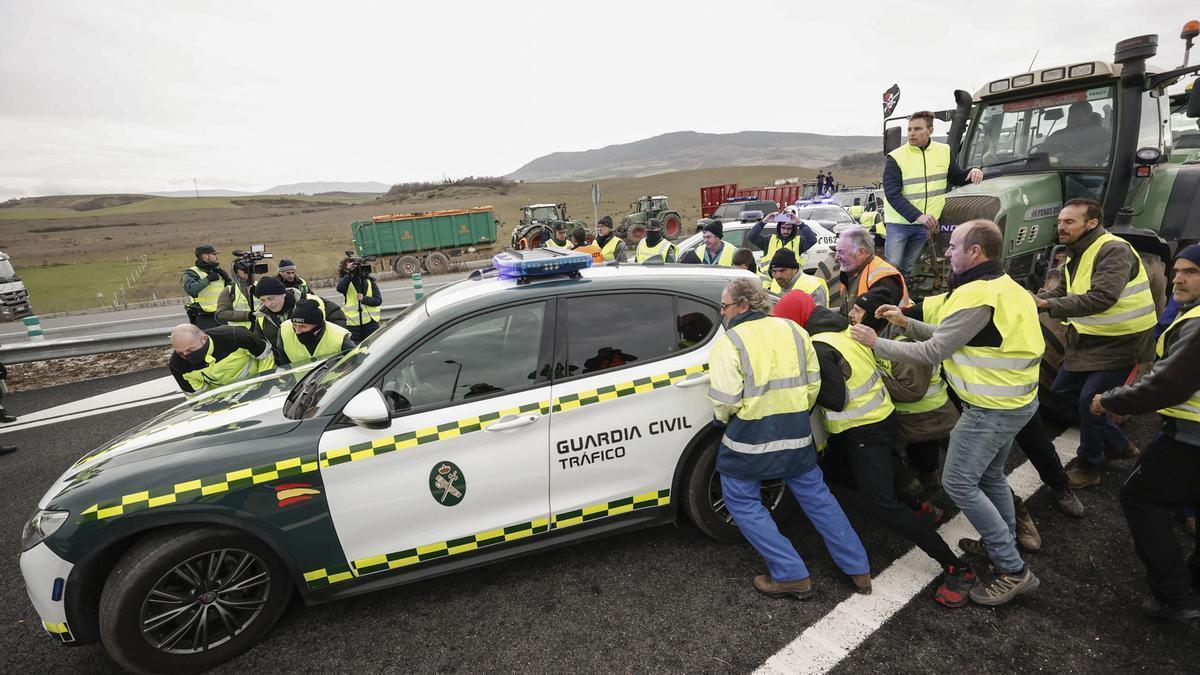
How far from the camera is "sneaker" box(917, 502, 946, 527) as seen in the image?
3.33m

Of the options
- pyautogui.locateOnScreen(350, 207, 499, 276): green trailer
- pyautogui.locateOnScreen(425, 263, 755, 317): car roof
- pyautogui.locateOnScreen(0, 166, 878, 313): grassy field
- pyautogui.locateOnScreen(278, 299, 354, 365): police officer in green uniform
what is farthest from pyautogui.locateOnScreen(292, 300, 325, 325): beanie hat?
pyautogui.locateOnScreen(0, 166, 878, 313): grassy field

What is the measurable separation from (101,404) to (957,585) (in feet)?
28.3

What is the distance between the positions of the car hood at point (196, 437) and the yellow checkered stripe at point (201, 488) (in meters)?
0.07

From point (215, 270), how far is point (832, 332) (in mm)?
7550

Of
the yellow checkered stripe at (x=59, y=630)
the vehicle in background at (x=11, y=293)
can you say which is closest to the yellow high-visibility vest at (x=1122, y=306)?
the yellow checkered stripe at (x=59, y=630)

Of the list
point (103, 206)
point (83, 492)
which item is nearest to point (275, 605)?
point (83, 492)

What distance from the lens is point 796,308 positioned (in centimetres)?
325

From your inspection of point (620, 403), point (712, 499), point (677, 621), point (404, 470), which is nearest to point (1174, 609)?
point (712, 499)

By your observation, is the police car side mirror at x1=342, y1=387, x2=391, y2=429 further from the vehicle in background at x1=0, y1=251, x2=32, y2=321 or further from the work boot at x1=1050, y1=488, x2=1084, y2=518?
the vehicle in background at x1=0, y1=251, x2=32, y2=321

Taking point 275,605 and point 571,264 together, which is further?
point 571,264

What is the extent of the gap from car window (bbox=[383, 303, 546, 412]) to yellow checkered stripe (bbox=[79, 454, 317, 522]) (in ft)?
1.74

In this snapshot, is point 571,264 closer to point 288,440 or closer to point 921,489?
point 288,440

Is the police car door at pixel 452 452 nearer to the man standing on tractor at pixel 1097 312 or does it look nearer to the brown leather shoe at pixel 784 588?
the brown leather shoe at pixel 784 588

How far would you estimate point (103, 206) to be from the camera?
349 ft
